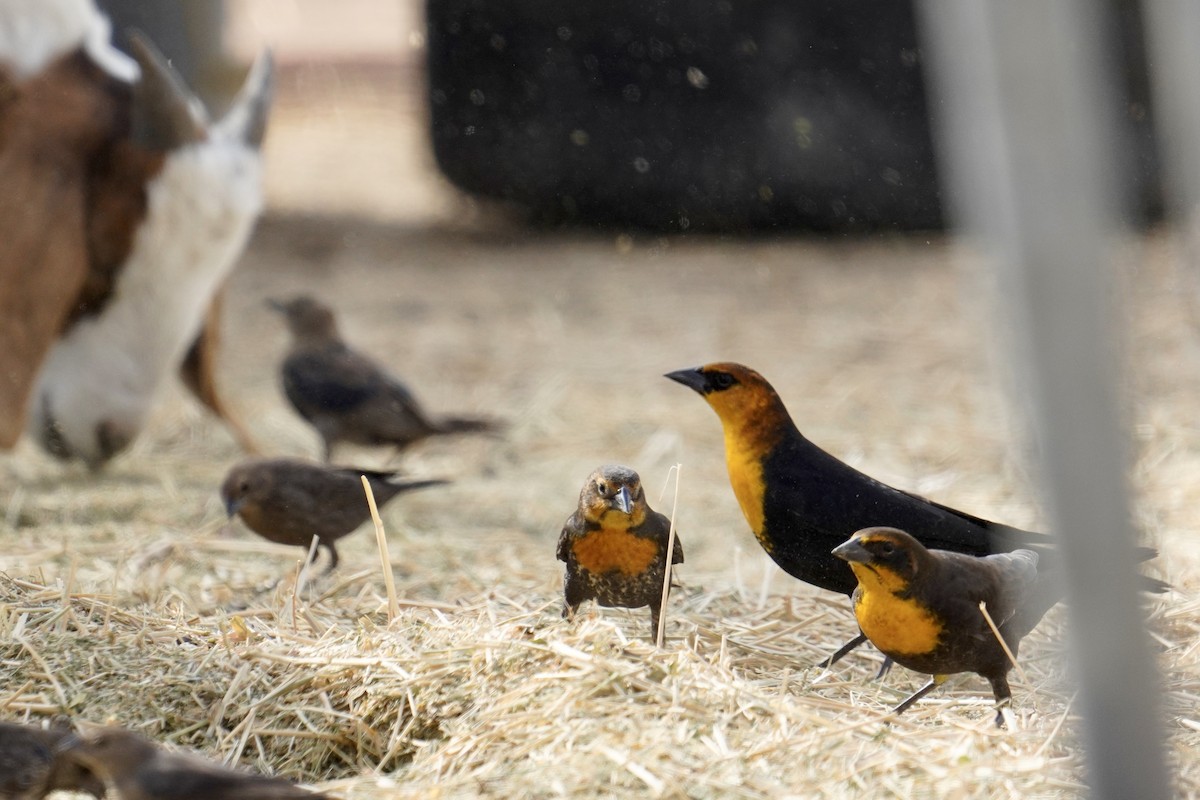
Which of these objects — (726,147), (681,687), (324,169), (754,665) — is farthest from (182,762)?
(324,169)

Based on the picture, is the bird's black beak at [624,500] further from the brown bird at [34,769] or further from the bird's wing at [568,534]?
the brown bird at [34,769]

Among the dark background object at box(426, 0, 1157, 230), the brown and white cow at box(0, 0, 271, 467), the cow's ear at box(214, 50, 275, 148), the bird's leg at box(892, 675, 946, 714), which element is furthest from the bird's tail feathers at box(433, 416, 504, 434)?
the dark background object at box(426, 0, 1157, 230)

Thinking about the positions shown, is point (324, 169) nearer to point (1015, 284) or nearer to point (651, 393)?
point (651, 393)

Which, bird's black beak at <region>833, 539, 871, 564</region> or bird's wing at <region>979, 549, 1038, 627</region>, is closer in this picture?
bird's black beak at <region>833, 539, 871, 564</region>

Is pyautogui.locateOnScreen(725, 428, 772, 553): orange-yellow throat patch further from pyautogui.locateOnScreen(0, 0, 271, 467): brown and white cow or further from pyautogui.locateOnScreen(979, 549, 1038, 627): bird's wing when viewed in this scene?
pyautogui.locateOnScreen(0, 0, 271, 467): brown and white cow

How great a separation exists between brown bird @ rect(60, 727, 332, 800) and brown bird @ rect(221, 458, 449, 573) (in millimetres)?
1272

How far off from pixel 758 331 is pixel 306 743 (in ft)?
14.1

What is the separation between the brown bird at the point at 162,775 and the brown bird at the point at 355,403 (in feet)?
7.79

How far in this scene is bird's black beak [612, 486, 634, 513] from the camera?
7.00ft

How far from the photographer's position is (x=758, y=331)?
242 inches

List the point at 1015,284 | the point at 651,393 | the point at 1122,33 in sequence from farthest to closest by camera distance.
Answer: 1. the point at 1122,33
2. the point at 651,393
3. the point at 1015,284

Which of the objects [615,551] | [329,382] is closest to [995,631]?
[615,551]

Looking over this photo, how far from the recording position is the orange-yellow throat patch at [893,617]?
1979 mm

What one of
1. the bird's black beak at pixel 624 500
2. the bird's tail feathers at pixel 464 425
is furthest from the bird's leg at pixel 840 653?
the bird's tail feathers at pixel 464 425
